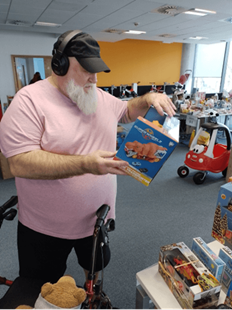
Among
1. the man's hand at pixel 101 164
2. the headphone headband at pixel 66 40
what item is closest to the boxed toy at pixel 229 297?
the man's hand at pixel 101 164

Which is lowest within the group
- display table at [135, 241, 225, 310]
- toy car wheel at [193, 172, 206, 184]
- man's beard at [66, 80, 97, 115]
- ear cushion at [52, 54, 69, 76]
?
toy car wheel at [193, 172, 206, 184]

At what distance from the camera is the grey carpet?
78.1 inches

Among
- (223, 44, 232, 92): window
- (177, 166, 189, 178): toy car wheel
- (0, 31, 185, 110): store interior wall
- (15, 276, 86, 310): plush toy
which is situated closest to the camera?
(15, 276, 86, 310): plush toy

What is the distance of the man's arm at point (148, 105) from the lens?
3.34ft

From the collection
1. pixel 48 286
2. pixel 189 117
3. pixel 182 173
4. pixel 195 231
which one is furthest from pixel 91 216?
pixel 189 117

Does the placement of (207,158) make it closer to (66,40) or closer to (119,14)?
(66,40)

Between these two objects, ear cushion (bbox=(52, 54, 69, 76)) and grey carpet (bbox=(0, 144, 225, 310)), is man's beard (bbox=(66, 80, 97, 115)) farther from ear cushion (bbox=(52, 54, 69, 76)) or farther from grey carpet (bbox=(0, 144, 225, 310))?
grey carpet (bbox=(0, 144, 225, 310))

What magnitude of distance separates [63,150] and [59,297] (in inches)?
21.8

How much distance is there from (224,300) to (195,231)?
1673 millimetres

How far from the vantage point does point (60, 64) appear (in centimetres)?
99

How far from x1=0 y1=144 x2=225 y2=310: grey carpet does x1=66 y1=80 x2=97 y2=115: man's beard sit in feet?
4.85

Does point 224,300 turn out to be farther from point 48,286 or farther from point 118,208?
point 118,208

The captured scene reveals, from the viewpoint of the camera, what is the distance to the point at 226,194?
1.13m

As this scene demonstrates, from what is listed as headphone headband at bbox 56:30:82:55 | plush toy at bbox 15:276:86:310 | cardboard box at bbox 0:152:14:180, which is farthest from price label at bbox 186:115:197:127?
plush toy at bbox 15:276:86:310
